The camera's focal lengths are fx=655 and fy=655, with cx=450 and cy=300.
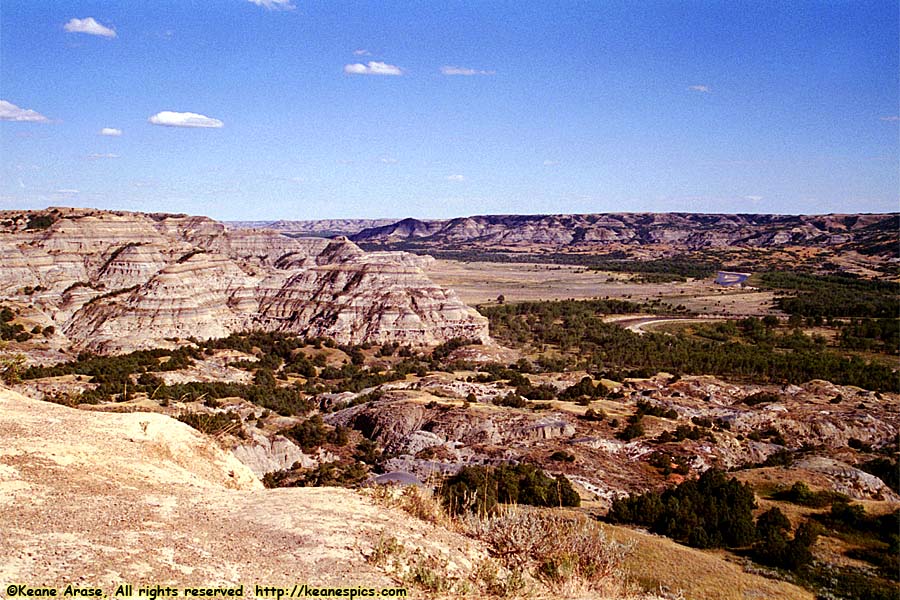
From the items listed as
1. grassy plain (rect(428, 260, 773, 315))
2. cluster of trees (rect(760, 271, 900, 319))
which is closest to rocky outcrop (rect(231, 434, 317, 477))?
grassy plain (rect(428, 260, 773, 315))

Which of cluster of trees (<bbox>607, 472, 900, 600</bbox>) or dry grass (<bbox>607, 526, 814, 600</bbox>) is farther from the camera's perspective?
cluster of trees (<bbox>607, 472, 900, 600</bbox>)

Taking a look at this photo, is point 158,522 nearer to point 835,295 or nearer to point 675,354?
point 675,354

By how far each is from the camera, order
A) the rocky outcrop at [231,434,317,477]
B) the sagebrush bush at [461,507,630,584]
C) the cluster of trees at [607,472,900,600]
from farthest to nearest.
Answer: the rocky outcrop at [231,434,317,477]
the cluster of trees at [607,472,900,600]
the sagebrush bush at [461,507,630,584]

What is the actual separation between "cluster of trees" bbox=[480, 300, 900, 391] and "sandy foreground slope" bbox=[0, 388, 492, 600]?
51.8 m

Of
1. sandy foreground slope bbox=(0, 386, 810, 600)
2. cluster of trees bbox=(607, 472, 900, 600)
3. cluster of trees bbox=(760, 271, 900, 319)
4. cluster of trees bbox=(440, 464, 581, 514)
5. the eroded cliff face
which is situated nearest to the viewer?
sandy foreground slope bbox=(0, 386, 810, 600)

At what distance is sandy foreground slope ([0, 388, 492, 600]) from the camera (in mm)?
7820

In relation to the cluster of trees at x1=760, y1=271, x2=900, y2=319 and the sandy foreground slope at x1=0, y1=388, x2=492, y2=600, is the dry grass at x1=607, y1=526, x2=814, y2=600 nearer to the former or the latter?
the sandy foreground slope at x1=0, y1=388, x2=492, y2=600

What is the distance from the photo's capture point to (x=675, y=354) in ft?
229

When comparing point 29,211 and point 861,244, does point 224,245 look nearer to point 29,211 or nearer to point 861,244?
point 29,211

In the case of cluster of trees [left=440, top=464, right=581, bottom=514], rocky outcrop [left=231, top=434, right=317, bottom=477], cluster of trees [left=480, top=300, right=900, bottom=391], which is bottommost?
cluster of trees [left=480, top=300, right=900, bottom=391]

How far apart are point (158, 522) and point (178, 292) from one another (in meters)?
65.4

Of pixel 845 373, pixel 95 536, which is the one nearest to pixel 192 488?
pixel 95 536

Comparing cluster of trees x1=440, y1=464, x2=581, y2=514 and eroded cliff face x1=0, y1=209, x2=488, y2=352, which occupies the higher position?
eroded cliff face x1=0, y1=209, x2=488, y2=352

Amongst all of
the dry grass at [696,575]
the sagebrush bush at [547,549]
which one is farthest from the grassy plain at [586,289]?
the sagebrush bush at [547,549]
